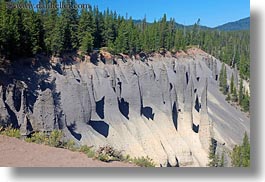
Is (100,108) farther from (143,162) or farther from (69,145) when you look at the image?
(143,162)

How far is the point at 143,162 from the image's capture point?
10.2 feet

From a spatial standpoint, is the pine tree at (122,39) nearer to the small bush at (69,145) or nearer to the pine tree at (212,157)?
the small bush at (69,145)

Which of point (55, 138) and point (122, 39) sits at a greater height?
point (122, 39)

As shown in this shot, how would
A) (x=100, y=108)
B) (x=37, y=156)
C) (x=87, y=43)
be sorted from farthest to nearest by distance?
1. (x=100, y=108)
2. (x=87, y=43)
3. (x=37, y=156)

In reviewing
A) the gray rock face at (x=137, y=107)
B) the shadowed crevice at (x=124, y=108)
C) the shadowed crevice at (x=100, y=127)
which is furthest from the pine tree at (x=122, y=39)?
the shadowed crevice at (x=100, y=127)

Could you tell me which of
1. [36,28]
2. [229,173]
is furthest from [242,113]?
[36,28]

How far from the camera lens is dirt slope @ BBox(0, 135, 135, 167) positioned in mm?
2971

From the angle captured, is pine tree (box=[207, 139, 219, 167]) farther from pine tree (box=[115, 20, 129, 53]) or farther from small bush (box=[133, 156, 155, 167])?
pine tree (box=[115, 20, 129, 53])

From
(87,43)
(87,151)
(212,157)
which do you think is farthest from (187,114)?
(87,43)

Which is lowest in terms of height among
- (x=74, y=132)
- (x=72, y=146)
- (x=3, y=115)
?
(x=72, y=146)

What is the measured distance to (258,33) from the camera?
296 centimetres

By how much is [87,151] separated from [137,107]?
63cm

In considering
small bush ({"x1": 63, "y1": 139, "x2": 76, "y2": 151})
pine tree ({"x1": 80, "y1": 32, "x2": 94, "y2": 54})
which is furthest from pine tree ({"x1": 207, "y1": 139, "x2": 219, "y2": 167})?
pine tree ({"x1": 80, "y1": 32, "x2": 94, "y2": 54})

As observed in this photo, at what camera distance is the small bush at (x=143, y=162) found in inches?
121
